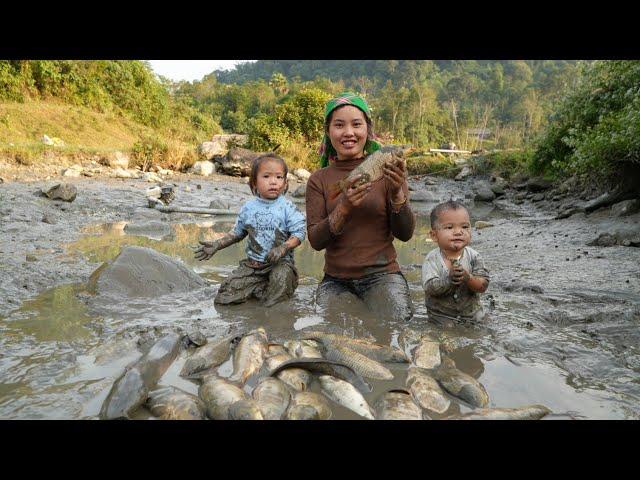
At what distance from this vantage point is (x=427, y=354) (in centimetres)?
329

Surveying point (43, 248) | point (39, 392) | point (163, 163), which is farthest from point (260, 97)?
point (39, 392)

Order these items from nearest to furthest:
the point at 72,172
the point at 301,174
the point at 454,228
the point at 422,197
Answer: the point at 454,228, the point at 72,172, the point at 422,197, the point at 301,174

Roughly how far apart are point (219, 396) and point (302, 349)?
840 millimetres

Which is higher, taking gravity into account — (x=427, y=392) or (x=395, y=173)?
(x=395, y=173)

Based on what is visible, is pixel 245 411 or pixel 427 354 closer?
pixel 245 411

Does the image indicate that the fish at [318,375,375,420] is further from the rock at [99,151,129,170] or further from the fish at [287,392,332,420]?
the rock at [99,151,129,170]

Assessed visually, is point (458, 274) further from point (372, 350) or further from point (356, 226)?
point (356, 226)

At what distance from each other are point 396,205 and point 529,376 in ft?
5.59

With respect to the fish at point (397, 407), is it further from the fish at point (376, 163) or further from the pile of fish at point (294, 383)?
the fish at point (376, 163)

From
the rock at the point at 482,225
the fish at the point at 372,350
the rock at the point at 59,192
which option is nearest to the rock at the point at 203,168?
the rock at the point at 59,192

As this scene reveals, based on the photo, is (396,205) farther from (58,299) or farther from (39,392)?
(58,299)

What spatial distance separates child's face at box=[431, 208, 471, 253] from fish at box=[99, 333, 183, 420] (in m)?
2.32

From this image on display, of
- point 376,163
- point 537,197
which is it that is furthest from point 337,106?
point 537,197

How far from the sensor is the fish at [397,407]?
247cm
